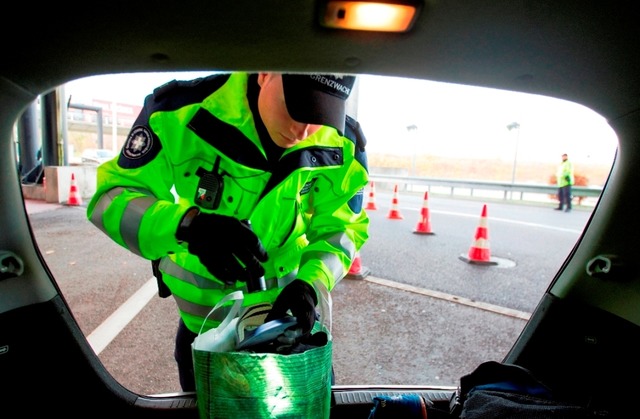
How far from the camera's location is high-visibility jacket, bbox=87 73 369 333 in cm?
140

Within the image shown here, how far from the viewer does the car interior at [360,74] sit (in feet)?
3.04

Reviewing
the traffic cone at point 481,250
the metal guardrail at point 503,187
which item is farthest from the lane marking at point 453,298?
the metal guardrail at point 503,187

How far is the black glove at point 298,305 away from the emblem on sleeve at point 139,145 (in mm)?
669

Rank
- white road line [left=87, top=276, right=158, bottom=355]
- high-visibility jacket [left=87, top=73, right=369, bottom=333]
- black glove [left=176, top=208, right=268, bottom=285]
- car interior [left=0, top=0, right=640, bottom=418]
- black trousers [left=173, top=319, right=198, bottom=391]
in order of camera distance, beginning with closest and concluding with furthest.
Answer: car interior [left=0, top=0, right=640, bottom=418]
black glove [left=176, top=208, right=268, bottom=285]
high-visibility jacket [left=87, top=73, right=369, bottom=333]
black trousers [left=173, top=319, right=198, bottom=391]
white road line [left=87, top=276, right=158, bottom=355]

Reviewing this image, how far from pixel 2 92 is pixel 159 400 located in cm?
132

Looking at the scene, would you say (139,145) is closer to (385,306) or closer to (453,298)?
(385,306)

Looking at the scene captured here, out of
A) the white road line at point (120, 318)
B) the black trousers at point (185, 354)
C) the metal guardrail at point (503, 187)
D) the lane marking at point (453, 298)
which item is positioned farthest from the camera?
the metal guardrail at point (503, 187)

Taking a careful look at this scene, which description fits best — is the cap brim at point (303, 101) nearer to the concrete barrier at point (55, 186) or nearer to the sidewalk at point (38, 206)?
the sidewalk at point (38, 206)

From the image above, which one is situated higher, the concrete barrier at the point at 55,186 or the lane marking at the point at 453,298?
the concrete barrier at the point at 55,186

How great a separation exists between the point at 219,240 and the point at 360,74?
643 millimetres

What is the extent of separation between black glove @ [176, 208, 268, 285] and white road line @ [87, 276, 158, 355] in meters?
2.28

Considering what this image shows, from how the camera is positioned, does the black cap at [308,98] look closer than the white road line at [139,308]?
Yes

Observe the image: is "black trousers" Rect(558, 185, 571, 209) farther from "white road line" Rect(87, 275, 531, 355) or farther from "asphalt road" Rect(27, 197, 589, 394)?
"white road line" Rect(87, 275, 531, 355)

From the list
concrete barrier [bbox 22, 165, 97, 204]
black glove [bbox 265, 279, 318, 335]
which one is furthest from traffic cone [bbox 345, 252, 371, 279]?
concrete barrier [bbox 22, 165, 97, 204]
